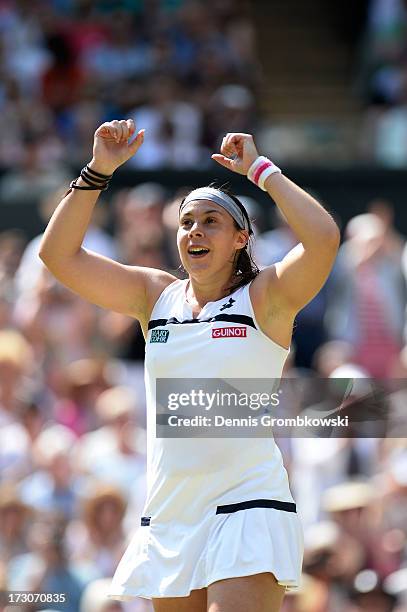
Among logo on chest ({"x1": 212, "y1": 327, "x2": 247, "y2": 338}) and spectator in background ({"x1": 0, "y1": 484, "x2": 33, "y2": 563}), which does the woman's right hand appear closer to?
logo on chest ({"x1": 212, "y1": 327, "x2": 247, "y2": 338})

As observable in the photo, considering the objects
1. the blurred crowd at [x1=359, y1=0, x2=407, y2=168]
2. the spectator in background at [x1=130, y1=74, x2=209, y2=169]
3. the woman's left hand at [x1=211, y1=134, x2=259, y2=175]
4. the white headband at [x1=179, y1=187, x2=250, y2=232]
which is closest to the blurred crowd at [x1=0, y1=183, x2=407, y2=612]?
the spectator in background at [x1=130, y1=74, x2=209, y2=169]

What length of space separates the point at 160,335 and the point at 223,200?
1.83 feet

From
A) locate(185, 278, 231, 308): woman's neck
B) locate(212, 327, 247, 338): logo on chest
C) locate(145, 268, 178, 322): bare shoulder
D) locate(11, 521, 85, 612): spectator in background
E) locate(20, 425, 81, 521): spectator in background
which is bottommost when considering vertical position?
locate(11, 521, 85, 612): spectator in background

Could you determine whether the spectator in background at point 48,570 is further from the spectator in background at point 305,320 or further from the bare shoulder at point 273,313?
the bare shoulder at point 273,313

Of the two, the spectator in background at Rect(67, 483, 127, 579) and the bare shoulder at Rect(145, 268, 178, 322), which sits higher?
the bare shoulder at Rect(145, 268, 178, 322)

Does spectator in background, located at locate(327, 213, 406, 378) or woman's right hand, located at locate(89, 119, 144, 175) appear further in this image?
spectator in background, located at locate(327, 213, 406, 378)

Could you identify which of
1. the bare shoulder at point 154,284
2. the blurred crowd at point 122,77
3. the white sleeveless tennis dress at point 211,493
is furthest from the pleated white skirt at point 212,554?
the blurred crowd at point 122,77

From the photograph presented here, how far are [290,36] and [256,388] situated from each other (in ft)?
42.4

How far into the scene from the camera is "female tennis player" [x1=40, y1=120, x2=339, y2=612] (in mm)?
4805

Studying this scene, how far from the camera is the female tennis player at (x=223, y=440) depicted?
15.8 feet

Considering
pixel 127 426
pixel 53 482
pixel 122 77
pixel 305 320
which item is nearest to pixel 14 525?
pixel 53 482

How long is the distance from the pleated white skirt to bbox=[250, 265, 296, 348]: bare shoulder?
61cm

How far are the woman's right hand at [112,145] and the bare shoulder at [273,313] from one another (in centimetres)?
76

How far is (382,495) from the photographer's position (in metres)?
8.89
